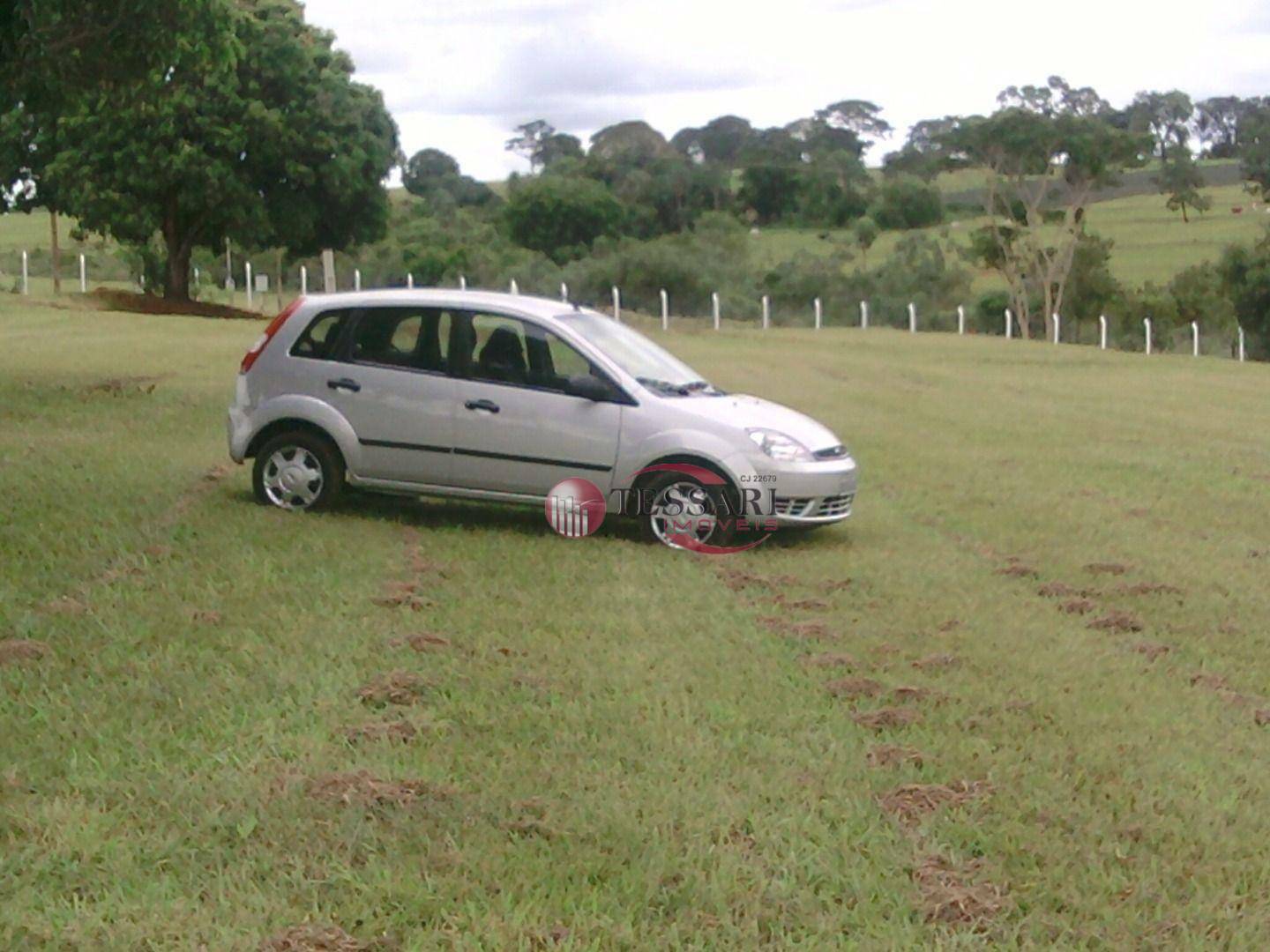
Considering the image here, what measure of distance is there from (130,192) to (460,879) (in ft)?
147

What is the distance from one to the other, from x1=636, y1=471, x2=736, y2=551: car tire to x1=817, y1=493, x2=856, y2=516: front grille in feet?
2.20

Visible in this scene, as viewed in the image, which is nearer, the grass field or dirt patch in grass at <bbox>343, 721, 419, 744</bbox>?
the grass field

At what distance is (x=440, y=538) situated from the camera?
11758 mm

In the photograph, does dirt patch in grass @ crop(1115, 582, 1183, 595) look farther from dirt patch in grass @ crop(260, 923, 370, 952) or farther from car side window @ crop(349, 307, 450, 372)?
dirt patch in grass @ crop(260, 923, 370, 952)

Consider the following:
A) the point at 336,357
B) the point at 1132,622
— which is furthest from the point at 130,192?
the point at 1132,622

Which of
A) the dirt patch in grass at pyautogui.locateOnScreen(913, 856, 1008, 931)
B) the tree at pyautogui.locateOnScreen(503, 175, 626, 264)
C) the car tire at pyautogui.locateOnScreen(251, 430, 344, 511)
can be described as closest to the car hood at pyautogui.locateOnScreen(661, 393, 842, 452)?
the car tire at pyautogui.locateOnScreen(251, 430, 344, 511)

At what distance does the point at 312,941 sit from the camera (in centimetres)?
491

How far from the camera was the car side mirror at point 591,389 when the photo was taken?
11.8m

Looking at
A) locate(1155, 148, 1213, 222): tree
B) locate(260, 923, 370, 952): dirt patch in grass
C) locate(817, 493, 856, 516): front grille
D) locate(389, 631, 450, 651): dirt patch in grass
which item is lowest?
locate(260, 923, 370, 952): dirt patch in grass

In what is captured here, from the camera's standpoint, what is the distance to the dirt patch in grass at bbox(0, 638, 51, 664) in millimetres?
7875

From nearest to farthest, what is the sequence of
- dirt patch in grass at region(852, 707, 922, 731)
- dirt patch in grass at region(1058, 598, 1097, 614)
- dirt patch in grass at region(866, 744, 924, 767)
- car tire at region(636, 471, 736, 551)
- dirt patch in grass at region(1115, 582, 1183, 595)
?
1. dirt patch in grass at region(866, 744, 924, 767)
2. dirt patch in grass at region(852, 707, 922, 731)
3. dirt patch in grass at region(1058, 598, 1097, 614)
4. dirt patch in grass at region(1115, 582, 1183, 595)
5. car tire at region(636, 471, 736, 551)

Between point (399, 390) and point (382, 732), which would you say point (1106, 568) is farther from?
point (382, 732)

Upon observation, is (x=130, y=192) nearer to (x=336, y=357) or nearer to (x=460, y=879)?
(x=336, y=357)

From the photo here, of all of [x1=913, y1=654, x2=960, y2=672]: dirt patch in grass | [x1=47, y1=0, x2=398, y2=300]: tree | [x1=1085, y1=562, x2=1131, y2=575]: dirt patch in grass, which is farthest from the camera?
[x1=47, y1=0, x2=398, y2=300]: tree
